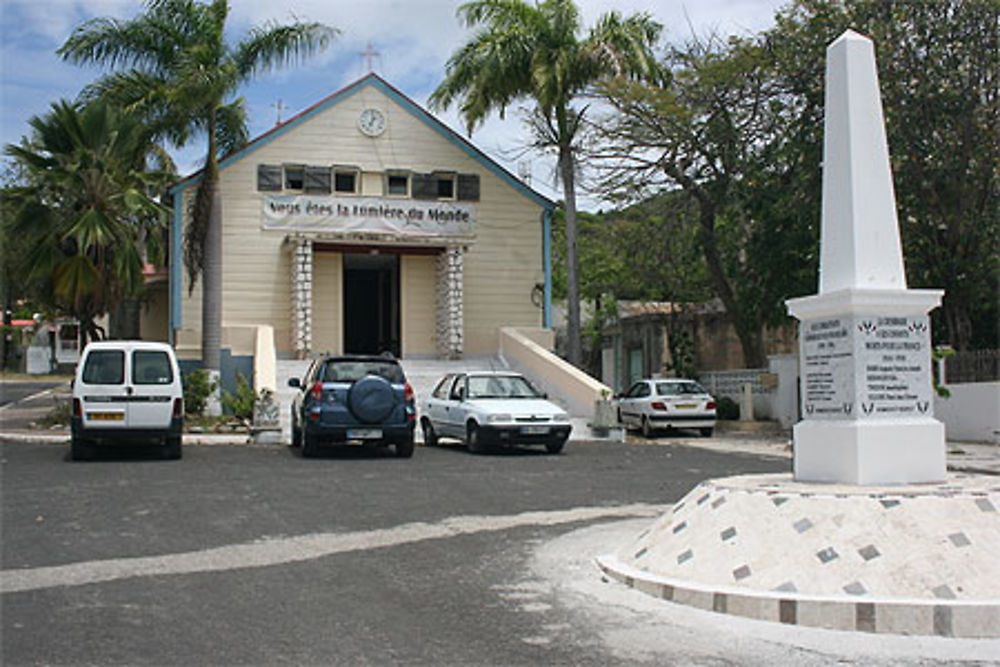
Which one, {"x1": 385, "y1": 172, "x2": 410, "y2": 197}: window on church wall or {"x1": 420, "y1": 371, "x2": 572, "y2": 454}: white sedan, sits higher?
{"x1": 385, "y1": 172, "x2": 410, "y2": 197}: window on church wall

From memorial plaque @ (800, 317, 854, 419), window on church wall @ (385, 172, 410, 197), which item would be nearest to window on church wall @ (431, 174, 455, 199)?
window on church wall @ (385, 172, 410, 197)

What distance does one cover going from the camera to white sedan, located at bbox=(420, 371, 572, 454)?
18.0 metres

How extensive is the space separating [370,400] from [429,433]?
12.8 ft

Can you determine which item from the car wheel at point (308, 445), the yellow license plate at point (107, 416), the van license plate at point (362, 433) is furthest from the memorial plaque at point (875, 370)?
the yellow license plate at point (107, 416)

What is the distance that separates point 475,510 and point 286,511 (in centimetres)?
206

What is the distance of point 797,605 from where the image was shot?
6.61 m

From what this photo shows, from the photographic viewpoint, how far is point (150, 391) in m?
16.0

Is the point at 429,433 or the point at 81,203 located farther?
the point at 81,203

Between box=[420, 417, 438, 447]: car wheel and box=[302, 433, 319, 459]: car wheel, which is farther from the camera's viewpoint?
box=[420, 417, 438, 447]: car wheel

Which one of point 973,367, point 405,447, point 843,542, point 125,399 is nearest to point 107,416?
point 125,399

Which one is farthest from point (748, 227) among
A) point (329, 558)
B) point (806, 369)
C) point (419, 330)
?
point (329, 558)

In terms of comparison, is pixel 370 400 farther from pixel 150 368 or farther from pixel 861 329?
pixel 861 329

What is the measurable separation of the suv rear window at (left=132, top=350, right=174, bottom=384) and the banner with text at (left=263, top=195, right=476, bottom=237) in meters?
12.8

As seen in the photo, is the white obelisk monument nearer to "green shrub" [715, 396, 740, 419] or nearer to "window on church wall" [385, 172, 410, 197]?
"green shrub" [715, 396, 740, 419]
